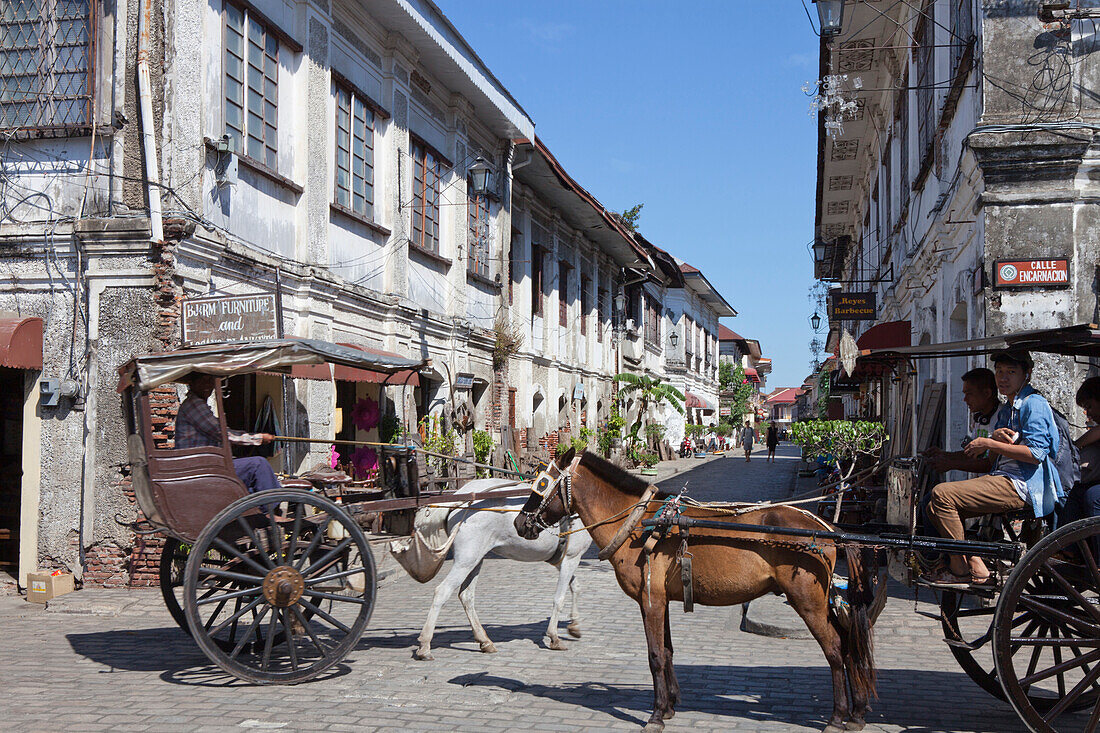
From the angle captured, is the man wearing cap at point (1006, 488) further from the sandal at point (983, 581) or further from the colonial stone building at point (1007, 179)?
the colonial stone building at point (1007, 179)

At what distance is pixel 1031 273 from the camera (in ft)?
29.2

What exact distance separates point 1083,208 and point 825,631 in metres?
6.01

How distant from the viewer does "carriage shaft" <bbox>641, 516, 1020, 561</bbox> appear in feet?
16.4

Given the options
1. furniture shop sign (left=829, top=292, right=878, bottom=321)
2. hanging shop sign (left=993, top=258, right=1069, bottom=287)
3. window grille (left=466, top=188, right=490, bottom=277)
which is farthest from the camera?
window grille (left=466, top=188, right=490, bottom=277)

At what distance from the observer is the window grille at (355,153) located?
42.8ft

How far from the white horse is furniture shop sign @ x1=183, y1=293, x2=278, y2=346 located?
112 inches

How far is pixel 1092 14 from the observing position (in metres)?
8.77

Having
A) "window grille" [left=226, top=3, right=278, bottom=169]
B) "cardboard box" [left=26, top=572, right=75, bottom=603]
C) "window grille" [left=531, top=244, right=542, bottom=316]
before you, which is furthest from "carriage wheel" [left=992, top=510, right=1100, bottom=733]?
"window grille" [left=531, top=244, right=542, bottom=316]

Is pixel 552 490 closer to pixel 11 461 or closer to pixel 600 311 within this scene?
pixel 11 461

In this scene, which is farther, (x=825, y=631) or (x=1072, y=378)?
(x=1072, y=378)

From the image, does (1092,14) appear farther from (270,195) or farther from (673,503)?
(270,195)

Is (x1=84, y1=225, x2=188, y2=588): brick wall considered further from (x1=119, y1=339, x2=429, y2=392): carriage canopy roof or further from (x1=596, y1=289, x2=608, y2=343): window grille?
(x1=596, y1=289, x2=608, y2=343): window grille

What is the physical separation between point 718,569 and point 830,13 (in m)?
7.05

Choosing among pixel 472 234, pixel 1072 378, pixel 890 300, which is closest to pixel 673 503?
pixel 1072 378
